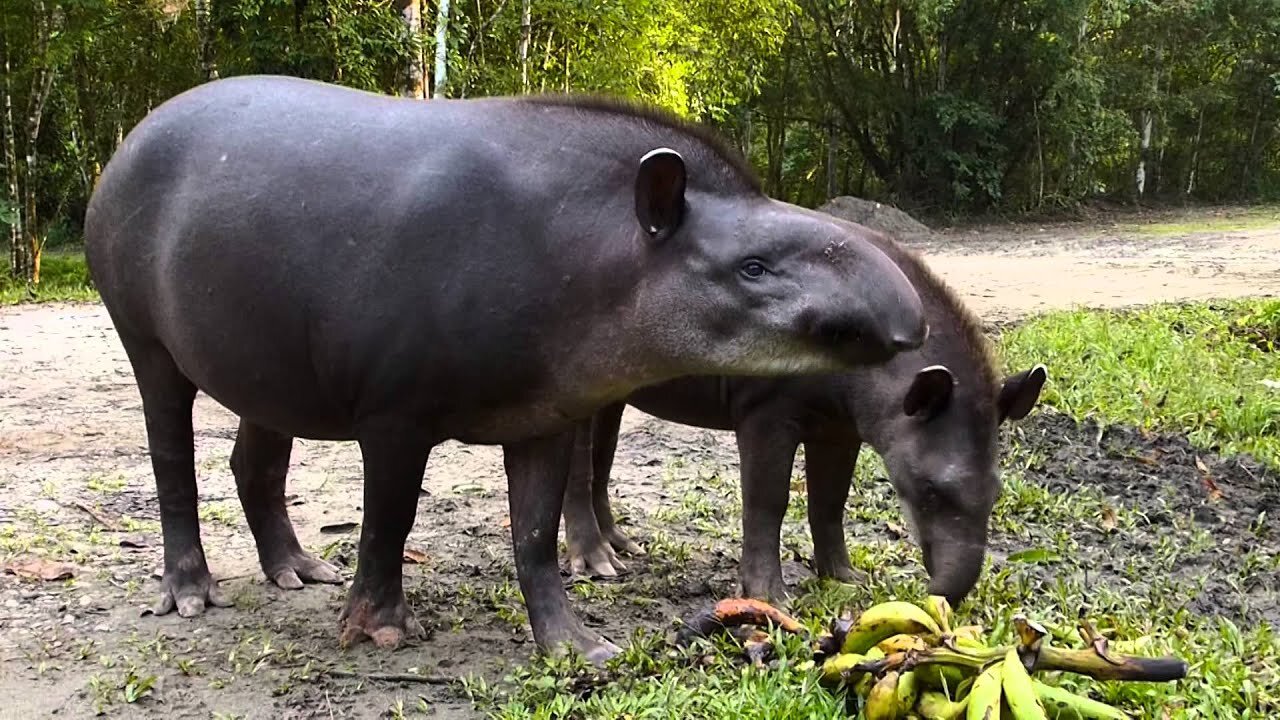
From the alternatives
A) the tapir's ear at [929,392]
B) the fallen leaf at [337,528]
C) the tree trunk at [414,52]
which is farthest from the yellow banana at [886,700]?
the tree trunk at [414,52]

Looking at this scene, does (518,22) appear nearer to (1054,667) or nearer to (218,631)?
(218,631)

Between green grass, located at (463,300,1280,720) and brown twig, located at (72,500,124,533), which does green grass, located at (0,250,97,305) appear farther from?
green grass, located at (463,300,1280,720)

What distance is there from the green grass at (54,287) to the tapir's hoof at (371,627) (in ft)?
33.9

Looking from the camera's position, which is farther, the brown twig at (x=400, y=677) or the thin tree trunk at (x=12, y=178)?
the thin tree trunk at (x=12, y=178)

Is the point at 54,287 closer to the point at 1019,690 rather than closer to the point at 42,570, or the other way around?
the point at 42,570

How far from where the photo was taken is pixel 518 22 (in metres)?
18.9

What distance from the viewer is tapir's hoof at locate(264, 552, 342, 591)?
465cm

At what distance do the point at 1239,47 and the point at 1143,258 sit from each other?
1664 cm

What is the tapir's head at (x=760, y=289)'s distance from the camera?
10.7 ft

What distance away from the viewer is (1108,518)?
5.33 meters

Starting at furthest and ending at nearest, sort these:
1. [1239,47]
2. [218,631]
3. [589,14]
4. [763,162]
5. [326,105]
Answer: [763,162]
[1239,47]
[589,14]
[218,631]
[326,105]

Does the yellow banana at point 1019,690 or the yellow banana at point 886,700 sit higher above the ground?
the yellow banana at point 1019,690

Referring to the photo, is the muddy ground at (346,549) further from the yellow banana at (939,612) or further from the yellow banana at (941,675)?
the yellow banana at (941,675)

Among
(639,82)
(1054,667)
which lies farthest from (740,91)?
(1054,667)
